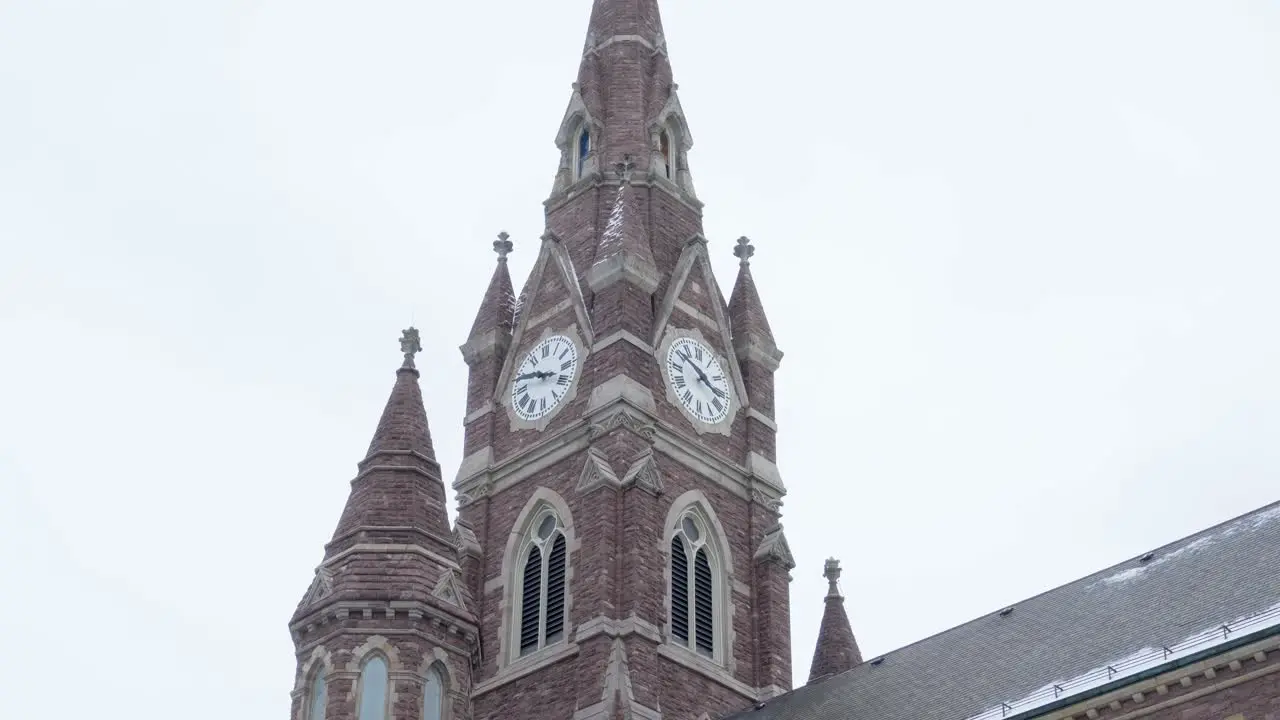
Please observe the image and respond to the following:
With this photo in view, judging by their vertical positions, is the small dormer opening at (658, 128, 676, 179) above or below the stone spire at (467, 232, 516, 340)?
above

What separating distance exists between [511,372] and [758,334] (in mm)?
6132

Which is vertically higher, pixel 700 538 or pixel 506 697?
pixel 700 538

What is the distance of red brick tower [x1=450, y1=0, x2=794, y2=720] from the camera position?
3841 cm

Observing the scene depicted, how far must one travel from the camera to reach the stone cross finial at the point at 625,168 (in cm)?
4625

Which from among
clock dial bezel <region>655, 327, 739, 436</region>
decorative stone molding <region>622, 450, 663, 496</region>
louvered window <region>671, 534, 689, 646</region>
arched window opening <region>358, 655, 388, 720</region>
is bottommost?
arched window opening <region>358, 655, 388, 720</region>

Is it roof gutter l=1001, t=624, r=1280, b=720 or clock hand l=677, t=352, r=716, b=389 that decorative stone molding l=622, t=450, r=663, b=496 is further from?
roof gutter l=1001, t=624, r=1280, b=720

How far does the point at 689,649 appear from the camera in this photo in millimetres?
39312

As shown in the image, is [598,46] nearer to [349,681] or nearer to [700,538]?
[700,538]

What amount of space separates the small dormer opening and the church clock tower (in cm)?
7

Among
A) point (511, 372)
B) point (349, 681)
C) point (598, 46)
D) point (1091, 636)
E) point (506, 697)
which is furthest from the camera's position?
→ point (598, 46)

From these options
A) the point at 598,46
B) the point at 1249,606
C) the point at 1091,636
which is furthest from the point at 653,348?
the point at 1249,606

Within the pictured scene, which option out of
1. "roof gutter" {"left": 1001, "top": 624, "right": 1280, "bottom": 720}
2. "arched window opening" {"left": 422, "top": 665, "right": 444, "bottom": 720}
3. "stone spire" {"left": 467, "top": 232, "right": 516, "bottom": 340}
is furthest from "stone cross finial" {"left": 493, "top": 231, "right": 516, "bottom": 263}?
"roof gutter" {"left": 1001, "top": 624, "right": 1280, "bottom": 720}

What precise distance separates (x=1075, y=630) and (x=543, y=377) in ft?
53.3

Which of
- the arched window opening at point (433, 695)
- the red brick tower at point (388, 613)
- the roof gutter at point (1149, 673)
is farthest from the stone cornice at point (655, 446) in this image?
the roof gutter at point (1149, 673)
